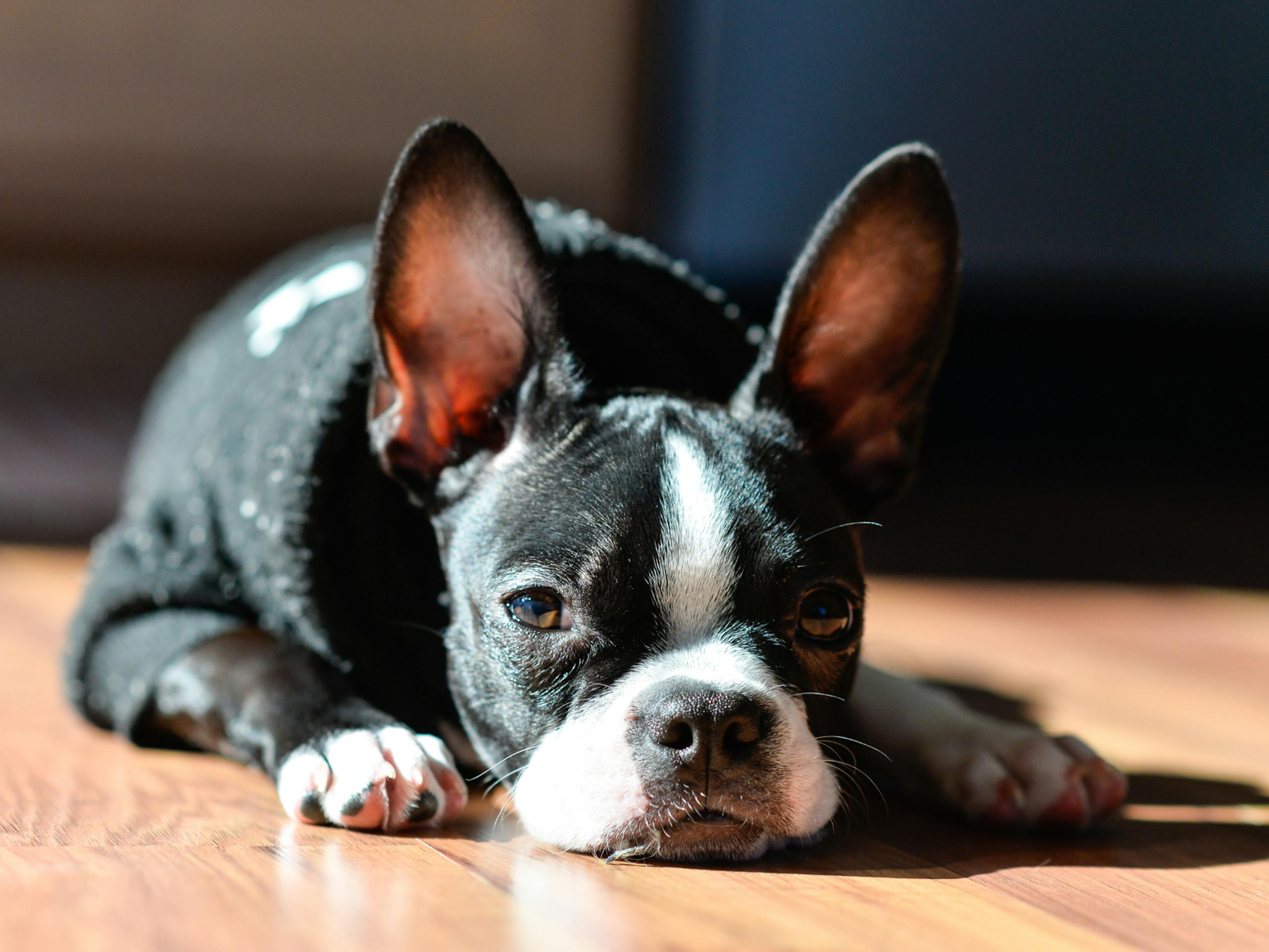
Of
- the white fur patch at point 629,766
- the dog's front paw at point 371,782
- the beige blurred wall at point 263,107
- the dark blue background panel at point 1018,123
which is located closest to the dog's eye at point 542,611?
the white fur patch at point 629,766

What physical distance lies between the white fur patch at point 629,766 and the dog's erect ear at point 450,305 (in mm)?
513

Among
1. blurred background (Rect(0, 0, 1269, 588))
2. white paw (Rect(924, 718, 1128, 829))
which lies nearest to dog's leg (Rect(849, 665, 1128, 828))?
white paw (Rect(924, 718, 1128, 829))

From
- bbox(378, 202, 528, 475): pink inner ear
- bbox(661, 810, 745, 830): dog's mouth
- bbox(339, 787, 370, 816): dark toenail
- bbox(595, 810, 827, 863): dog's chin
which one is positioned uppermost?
bbox(378, 202, 528, 475): pink inner ear

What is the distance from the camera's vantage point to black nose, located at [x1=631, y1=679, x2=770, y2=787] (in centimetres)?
149

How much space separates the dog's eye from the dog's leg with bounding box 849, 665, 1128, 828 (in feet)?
2.08

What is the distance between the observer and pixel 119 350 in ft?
15.0

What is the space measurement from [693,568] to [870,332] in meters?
0.55

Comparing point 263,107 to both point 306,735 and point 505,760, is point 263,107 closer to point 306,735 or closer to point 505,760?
point 306,735

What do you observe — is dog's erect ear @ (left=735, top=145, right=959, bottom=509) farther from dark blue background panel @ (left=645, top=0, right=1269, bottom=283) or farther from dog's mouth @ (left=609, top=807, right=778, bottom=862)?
dark blue background panel @ (left=645, top=0, right=1269, bottom=283)

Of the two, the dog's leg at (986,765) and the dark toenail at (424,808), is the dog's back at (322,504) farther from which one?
the dog's leg at (986,765)

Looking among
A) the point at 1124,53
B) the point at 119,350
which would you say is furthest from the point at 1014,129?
the point at 119,350

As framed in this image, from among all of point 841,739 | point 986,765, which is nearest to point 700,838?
point 841,739

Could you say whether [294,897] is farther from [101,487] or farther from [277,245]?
[277,245]

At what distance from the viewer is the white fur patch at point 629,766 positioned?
60.2 inches
